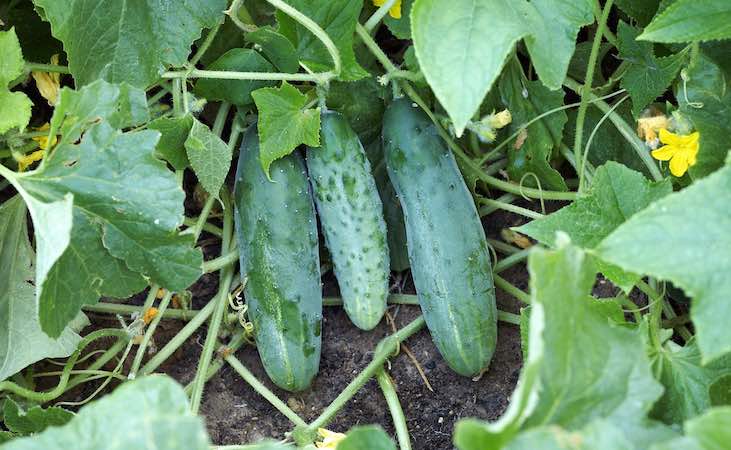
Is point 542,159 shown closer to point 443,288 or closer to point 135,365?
point 443,288

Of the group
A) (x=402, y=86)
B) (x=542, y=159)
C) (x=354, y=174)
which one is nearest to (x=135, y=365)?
(x=354, y=174)

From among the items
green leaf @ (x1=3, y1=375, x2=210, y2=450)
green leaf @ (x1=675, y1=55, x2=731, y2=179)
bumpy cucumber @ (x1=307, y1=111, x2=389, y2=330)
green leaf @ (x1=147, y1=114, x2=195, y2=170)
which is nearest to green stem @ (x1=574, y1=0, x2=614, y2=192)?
green leaf @ (x1=675, y1=55, x2=731, y2=179)

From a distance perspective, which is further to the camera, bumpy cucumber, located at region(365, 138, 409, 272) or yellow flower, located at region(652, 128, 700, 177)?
bumpy cucumber, located at region(365, 138, 409, 272)

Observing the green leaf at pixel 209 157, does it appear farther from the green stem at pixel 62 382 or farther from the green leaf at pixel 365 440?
the green leaf at pixel 365 440

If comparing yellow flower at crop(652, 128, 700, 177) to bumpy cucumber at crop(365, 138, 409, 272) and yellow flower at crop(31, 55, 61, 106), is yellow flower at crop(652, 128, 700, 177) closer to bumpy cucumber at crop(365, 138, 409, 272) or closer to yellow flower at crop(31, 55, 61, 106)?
bumpy cucumber at crop(365, 138, 409, 272)

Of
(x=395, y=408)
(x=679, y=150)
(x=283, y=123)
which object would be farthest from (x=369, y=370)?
(x=679, y=150)
